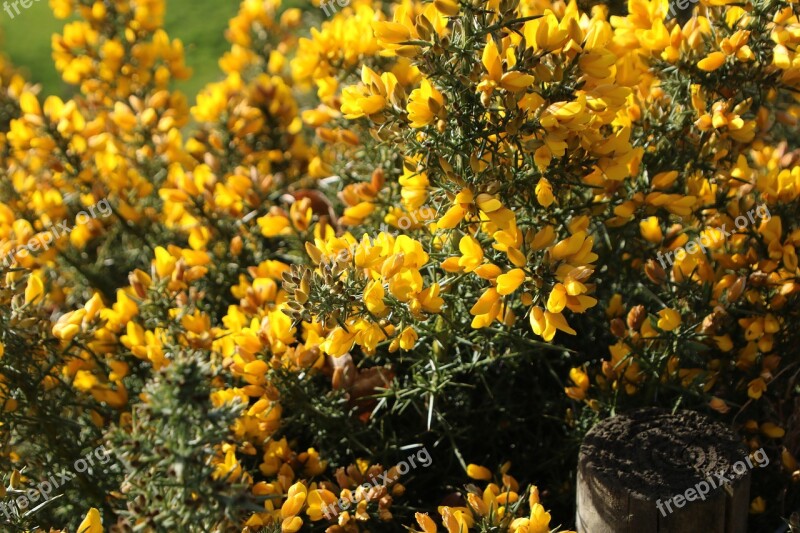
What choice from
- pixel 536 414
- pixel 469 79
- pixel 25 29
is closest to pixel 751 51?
pixel 469 79

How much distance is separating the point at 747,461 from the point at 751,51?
84 cm

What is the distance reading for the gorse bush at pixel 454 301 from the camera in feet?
4.94

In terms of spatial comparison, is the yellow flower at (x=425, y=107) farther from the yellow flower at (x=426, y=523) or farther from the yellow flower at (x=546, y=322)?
the yellow flower at (x=426, y=523)

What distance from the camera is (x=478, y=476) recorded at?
1.81 meters

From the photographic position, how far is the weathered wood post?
1472mm

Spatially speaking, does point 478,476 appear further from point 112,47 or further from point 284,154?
point 112,47

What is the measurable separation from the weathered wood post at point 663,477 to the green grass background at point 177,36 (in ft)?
17.1

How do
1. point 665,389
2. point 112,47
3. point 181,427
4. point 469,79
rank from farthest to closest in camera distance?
1. point 112,47
2. point 665,389
3. point 469,79
4. point 181,427

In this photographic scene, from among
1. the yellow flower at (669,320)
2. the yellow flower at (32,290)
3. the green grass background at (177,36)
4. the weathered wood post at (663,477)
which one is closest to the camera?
the weathered wood post at (663,477)

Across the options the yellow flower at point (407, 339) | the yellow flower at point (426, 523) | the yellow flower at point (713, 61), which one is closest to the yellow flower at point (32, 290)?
the yellow flower at point (407, 339)

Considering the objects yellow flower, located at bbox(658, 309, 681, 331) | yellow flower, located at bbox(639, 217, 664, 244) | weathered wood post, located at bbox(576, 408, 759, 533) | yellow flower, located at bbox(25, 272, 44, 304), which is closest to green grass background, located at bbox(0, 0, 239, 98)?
yellow flower, located at bbox(25, 272, 44, 304)

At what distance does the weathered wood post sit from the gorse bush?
126mm

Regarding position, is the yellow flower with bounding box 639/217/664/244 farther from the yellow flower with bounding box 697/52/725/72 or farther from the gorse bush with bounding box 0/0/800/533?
the yellow flower with bounding box 697/52/725/72

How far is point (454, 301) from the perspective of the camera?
1.78m
